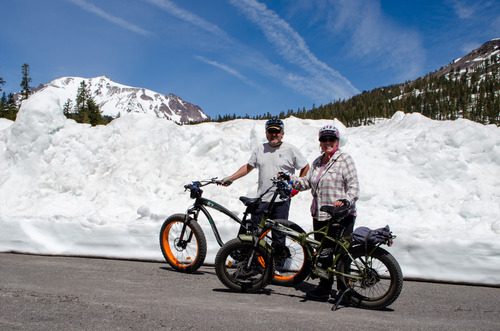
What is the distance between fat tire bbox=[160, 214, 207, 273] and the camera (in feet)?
17.7

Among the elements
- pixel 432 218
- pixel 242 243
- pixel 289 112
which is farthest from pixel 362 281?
pixel 289 112

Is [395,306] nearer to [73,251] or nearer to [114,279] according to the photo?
[114,279]

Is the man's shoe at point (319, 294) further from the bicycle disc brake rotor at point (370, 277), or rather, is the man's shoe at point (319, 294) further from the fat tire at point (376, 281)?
the bicycle disc brake rotor at point (370, 277)

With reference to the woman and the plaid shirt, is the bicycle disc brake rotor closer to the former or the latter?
the woman

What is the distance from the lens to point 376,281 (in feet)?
13.2

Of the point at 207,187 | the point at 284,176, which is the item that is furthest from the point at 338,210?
the point at 207,187

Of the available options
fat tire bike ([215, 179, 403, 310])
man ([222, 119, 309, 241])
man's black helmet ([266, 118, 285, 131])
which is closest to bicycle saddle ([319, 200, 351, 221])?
fat tire bike ([215, 179, 403, 310])

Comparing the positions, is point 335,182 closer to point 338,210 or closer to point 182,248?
point 338,210

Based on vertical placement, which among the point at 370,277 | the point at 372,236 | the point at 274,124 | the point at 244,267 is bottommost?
the point at 244,267

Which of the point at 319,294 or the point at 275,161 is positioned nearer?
the point at 319,294

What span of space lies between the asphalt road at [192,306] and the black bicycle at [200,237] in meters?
0.22

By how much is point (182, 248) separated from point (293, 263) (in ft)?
5.91

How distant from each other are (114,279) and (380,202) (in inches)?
214

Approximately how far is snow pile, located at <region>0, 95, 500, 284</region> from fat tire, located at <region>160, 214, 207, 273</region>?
63 cm
